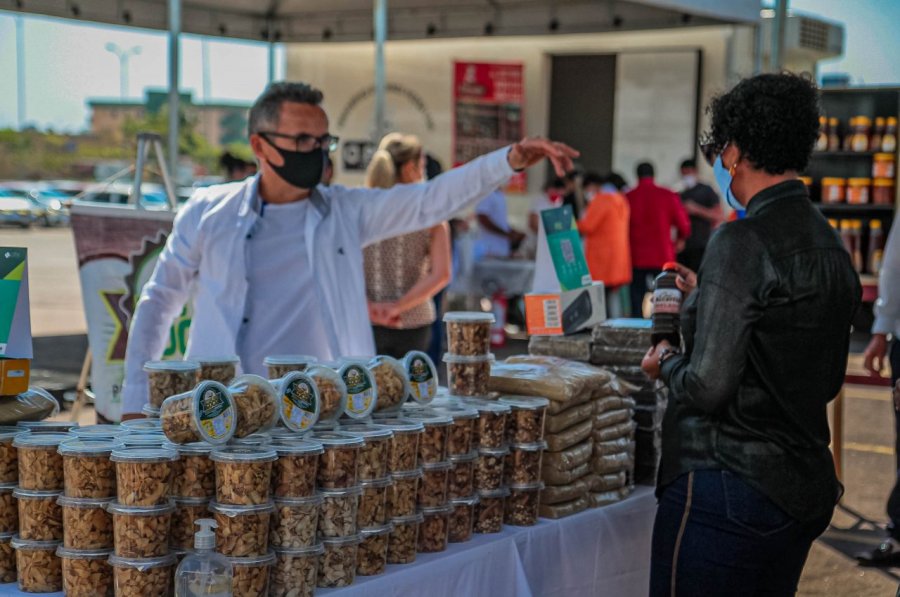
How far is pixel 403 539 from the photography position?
101 inches

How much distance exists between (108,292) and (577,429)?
3131 mm

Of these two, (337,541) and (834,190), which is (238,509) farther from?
(834,190)

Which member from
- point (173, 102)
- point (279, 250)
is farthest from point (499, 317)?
point (279, 250)

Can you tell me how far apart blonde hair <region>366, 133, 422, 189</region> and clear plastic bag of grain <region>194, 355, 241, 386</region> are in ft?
9.69

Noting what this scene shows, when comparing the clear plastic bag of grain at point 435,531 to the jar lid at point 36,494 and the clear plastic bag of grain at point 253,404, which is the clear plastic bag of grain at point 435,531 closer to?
the clear plastic bag of grain at point 253,404

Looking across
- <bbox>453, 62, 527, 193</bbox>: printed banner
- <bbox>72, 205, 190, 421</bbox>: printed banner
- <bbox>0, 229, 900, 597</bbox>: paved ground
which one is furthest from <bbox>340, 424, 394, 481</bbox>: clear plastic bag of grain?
<bbox>453, 62, 527, 193</bbox>: printed banner

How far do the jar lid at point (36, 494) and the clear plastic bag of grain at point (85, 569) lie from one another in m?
0.12

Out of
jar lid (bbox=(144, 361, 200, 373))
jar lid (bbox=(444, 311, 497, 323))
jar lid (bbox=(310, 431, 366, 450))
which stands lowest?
jar lid (bbox=(310, 431, 366, 450))

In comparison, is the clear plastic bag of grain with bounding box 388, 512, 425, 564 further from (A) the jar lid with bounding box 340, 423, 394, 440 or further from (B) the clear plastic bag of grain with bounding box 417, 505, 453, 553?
(A) the jar lid with bounding box 340, 423, 394, 440

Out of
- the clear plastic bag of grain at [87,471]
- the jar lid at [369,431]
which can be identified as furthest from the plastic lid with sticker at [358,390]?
the clear plastic bag of grain at [87,471]

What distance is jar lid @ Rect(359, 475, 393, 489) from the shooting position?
7.87 feet

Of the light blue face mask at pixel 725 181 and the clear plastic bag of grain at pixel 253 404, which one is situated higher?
the light blue face mask at pixel 725 181

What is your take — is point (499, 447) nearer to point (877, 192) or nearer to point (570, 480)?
point (570, 480)

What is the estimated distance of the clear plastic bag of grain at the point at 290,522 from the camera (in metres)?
2.21
